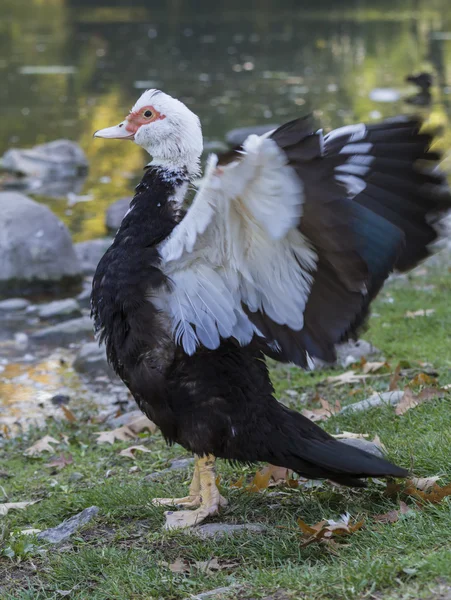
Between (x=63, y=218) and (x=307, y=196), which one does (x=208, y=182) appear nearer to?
(x=307, y=196)

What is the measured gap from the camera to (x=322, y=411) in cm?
489

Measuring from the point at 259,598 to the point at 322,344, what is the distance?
0.89 meters

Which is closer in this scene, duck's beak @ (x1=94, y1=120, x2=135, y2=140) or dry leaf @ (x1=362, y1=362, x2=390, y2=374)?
duck's beak @ (x1=94, y1=120, x2=135, y2=140)

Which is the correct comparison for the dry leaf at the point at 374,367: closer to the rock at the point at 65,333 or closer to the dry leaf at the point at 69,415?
the dry leaf at the point at 69,415

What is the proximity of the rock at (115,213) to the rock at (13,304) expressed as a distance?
188 centimetres

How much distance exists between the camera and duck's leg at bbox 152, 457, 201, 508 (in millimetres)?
3891

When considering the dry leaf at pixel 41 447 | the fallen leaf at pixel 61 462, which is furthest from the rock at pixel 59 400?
the fallen leaf at pixel 61 462

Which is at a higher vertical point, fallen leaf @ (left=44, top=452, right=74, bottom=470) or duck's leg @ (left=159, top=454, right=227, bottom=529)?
duck's leg @ (left=159, top=454, right=227, bottom=529)

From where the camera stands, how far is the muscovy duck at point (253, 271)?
117 inches

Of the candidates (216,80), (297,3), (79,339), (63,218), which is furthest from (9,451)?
(297,3)

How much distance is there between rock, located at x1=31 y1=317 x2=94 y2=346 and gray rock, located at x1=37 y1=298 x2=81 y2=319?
0.29m

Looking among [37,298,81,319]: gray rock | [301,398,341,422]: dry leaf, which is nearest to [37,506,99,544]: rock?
[301,398,341,422]: dry leaf

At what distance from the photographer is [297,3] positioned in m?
30.5

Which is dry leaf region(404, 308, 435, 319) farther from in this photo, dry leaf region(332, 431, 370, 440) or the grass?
dry leaf region(332, 431, 370, 440)
